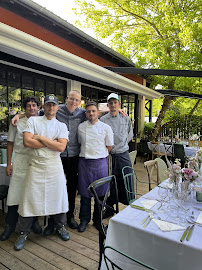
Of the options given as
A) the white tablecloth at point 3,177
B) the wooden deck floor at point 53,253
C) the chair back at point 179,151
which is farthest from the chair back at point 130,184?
the chair back at point 179,151

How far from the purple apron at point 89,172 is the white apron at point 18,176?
27.7 inches

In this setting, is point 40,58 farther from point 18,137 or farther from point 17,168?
point 17,168

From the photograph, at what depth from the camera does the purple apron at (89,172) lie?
279 cm

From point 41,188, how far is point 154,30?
853 cm

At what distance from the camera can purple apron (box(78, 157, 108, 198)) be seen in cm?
279

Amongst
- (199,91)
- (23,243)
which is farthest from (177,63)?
(23,243)

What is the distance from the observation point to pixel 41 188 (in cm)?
245

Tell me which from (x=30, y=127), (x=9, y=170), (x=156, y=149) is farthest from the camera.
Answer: (x=156, y=149)

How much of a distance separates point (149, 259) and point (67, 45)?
5.20 metres

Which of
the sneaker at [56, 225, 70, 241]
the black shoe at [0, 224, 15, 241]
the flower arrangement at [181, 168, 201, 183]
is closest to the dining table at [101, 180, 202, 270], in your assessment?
the flower arrangement at [181, 168, 201, 183]

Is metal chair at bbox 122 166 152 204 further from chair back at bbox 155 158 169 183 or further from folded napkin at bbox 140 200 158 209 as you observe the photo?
folded napkin at bbox 140 200 158 209

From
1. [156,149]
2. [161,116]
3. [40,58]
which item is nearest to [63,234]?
[40,58]

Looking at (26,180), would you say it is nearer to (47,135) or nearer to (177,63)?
(47,135)

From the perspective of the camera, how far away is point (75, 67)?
3.72 m
